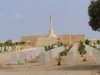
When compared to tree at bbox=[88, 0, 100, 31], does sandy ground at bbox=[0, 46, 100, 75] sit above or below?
below

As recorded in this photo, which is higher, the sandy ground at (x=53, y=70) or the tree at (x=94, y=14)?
the tree at (x=94, y=14)

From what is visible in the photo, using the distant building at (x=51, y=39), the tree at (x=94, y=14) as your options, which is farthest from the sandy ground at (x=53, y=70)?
the distant building at (x=51, y=39)

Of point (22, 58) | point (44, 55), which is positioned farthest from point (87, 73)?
point (22, 58)

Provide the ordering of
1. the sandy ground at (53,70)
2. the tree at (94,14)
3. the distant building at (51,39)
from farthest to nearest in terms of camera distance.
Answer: the distant building at (51,39) < the tree at (94,14) < the sandy ground at (53,70)

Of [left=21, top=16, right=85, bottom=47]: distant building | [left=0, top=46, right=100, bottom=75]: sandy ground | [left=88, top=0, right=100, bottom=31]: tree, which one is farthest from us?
[left=21, top=16, right=85, bottom=47]: distant building

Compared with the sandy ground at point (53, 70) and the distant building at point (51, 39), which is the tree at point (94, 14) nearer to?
the sandy ground at point (53, 70)

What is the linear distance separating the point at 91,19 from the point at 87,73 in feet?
16.5

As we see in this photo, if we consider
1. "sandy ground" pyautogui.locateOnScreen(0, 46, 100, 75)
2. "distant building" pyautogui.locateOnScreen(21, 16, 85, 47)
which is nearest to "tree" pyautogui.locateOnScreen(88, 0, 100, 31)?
"sandy ground" pyautogui.locateOnScreen(0, 46, 100, 75)

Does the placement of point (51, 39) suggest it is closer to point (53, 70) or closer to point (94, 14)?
point (94, 14)

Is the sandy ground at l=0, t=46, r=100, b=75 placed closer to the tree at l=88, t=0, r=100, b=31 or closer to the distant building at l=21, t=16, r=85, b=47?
the tree at l=88, t=0, r=100, b=31

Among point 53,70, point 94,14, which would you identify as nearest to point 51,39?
point 94,14

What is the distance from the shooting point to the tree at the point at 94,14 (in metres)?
22.0

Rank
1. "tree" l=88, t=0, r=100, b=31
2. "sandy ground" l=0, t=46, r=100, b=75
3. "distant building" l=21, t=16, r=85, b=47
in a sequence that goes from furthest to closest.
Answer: "distant building" l=21, t=16, r=85, b=47 → "tree" l=88, t=0, r=100, b=31 → "sandy ground" l=0, t=46, r=100, b=75

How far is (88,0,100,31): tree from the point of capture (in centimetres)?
2200
